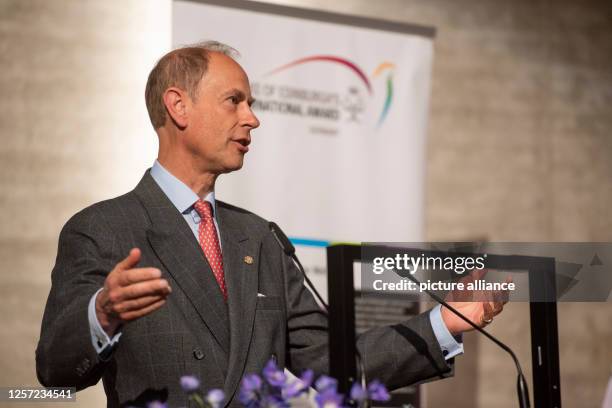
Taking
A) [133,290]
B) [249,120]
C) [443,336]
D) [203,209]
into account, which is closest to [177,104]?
[249,120]

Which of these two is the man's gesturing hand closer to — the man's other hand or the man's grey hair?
the man's other hand

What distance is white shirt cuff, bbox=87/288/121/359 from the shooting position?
6.41 feet

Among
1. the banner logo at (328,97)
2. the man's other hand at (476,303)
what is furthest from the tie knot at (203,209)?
the banner logo at (328,97)

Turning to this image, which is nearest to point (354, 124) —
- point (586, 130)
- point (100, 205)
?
point (586, 130)

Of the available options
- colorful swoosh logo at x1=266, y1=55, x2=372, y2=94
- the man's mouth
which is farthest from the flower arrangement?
colorful swoosh logo at x1=266, y1=55, x2=372, y2=94

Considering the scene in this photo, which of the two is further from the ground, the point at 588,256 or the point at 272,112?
the point at 272,112

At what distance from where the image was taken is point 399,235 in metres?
4.69

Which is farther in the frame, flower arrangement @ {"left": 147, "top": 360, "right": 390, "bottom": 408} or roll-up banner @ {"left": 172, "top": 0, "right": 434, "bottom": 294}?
roll-up banner @ {"left": 172, "top": 0, "right": 434, "bottom": 294}

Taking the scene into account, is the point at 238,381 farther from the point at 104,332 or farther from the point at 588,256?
the point at 588,256

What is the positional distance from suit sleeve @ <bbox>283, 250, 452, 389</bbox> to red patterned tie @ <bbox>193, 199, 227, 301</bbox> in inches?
9.9

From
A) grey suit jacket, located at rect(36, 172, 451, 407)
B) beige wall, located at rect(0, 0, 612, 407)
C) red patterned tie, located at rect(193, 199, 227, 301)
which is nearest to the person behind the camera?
grey suit jacket, located at rect(36, 172, 451, 407)

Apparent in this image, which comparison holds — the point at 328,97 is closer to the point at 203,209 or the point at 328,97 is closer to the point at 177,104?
the point at 177,104

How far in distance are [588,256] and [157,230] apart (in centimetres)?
105

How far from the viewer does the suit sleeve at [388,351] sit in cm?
227
